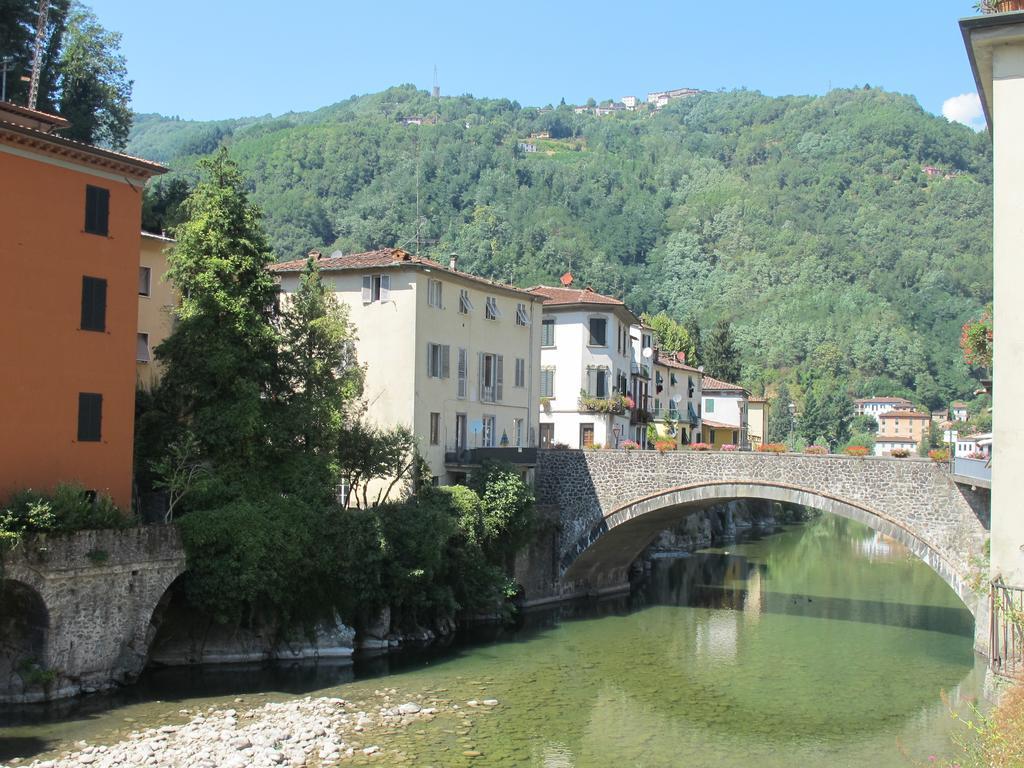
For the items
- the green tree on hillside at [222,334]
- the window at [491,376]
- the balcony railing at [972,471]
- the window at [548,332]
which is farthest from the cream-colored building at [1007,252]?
the window at [548,332]

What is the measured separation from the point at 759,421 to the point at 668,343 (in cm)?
1305

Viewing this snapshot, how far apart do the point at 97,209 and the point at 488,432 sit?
66.3ft

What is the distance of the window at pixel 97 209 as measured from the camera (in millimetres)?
29297

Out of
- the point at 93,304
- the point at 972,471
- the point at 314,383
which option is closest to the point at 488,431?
the point at 314,383

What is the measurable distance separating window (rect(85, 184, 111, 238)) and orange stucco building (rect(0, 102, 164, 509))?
3cm

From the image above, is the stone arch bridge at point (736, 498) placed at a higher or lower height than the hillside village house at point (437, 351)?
lower

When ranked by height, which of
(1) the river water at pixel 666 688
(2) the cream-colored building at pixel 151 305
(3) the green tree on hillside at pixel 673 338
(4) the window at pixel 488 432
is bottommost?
(1) the river water at pixel 666 688

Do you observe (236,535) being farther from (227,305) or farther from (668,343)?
(668,343)

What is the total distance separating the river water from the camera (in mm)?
25312

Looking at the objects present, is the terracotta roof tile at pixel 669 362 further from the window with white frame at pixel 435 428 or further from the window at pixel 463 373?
the window with white frame at pixel 435 428

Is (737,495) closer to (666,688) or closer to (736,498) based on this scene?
(736,498)

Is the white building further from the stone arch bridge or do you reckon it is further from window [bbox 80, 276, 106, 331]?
window [bbox 80, 276, 106, 331]

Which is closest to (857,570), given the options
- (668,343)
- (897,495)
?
(897,495)

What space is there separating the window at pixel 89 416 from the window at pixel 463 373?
16.8 meters
